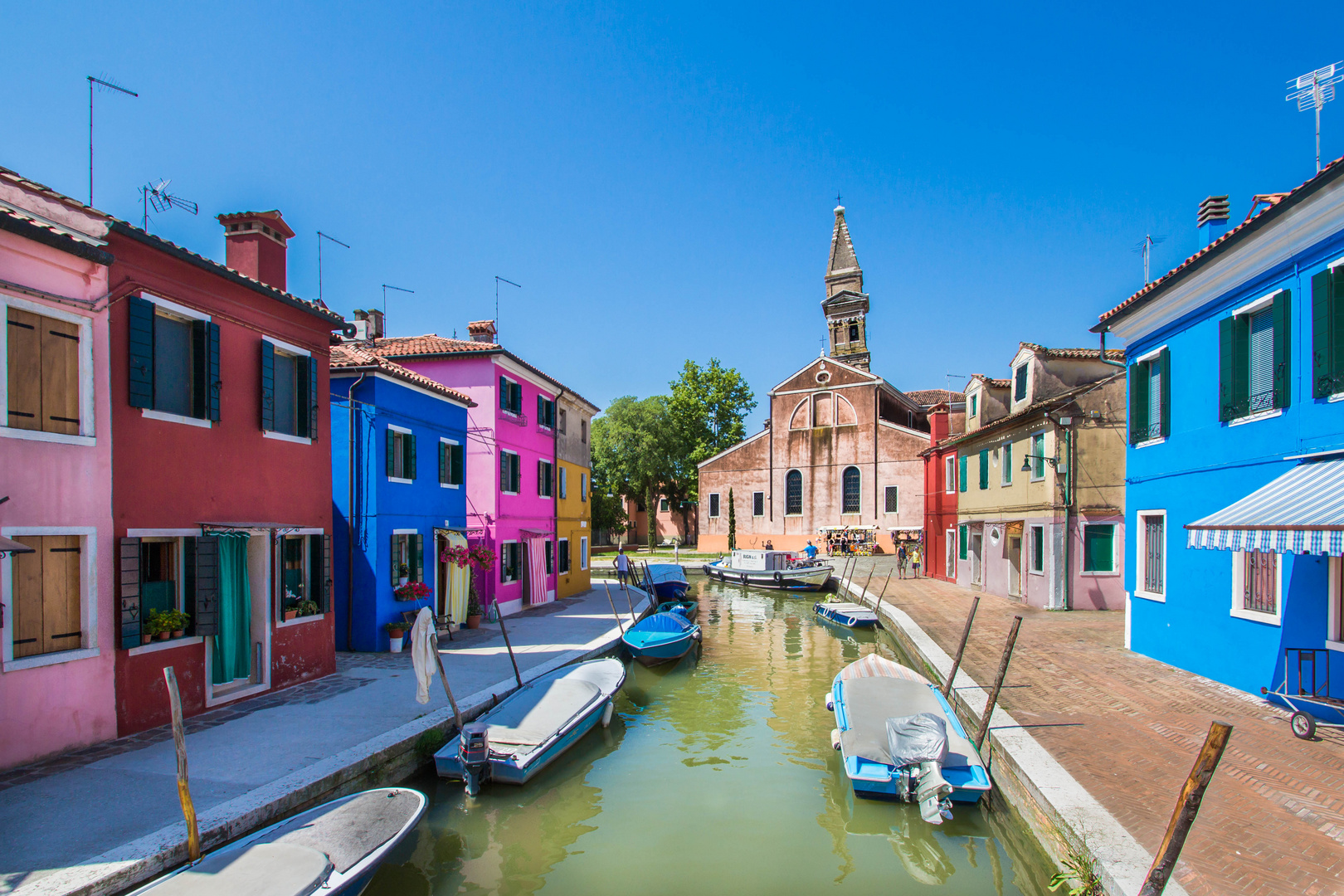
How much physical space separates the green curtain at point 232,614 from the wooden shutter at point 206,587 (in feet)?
0.38

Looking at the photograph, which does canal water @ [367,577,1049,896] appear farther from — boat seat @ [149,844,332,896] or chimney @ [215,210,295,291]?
chimney @ [215,210,295,291]

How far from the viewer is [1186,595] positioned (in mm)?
11680

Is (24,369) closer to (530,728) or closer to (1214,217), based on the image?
(530,728)

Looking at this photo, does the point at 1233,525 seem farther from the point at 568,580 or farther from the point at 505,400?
the point at 568,580

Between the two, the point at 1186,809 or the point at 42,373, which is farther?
the point at 42,373

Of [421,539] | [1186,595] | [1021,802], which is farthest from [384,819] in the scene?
[1186,595]

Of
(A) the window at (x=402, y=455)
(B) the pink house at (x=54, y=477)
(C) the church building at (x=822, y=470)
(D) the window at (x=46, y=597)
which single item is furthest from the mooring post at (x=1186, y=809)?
(C) the church building at (x=822, y=470)

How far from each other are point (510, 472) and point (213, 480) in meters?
11.4

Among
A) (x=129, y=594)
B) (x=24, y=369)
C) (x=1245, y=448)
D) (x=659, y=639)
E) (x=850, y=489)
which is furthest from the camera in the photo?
(x=850, y=489)

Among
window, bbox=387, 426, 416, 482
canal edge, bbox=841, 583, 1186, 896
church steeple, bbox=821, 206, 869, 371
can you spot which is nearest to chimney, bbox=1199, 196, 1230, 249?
canal edge, bbox=841, 583, 1186, 896

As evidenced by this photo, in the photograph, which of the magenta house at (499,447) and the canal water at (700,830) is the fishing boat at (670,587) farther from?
the canal water at (700,830)

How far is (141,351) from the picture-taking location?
29.0 feet

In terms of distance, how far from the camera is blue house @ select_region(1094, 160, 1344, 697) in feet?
28.5

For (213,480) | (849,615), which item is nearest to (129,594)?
(213,480)
